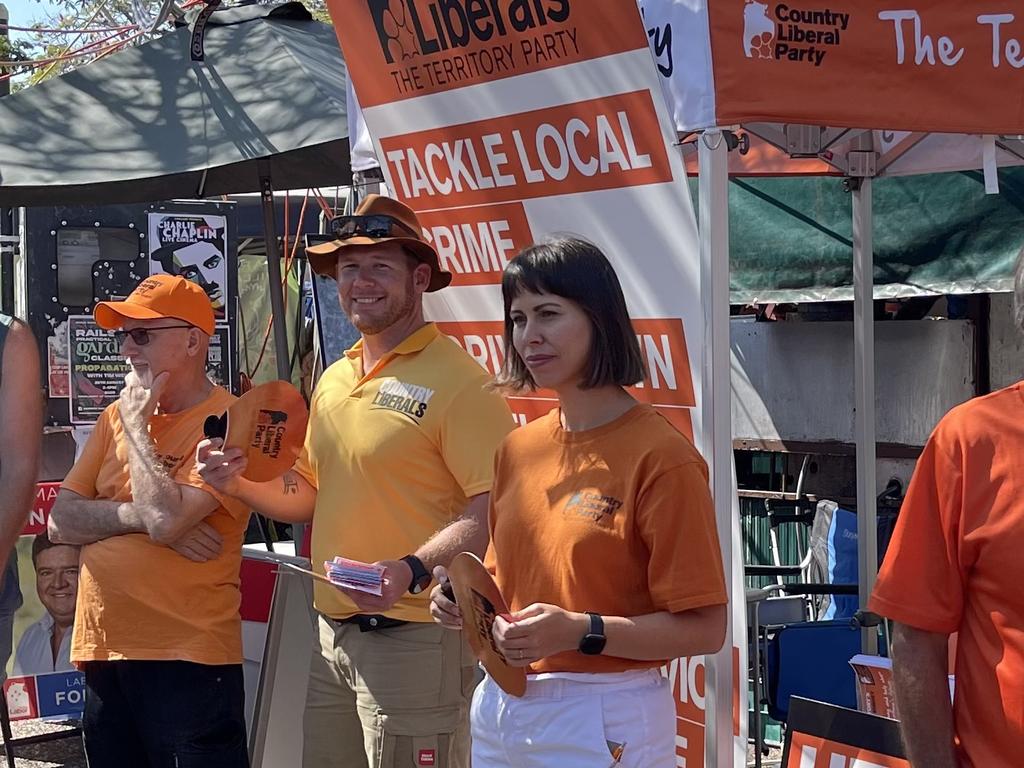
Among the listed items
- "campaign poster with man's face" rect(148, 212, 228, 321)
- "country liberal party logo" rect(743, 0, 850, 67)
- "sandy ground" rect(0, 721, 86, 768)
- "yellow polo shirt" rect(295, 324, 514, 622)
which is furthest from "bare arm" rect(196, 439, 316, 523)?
"campaign poster with man's face" rect(148, 212, 228, 321)

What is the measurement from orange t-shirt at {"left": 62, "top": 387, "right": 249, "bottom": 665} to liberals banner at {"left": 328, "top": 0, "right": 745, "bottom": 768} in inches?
36.5

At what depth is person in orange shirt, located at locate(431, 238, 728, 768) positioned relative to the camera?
2.46 metres

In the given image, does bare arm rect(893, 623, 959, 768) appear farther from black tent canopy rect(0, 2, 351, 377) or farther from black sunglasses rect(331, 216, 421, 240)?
black tent canopy rect(0, 2, 351, 377)

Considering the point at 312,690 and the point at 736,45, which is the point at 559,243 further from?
the point at 312,690

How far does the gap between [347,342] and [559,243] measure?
2743 millimetres

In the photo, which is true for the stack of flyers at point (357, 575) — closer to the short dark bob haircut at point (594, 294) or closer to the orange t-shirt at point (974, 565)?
the short dark bob haircut at point (594, 294)

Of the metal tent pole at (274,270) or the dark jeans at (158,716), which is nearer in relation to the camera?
the dark jeans at (158,716)

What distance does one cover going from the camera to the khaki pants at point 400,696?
3.42 metres

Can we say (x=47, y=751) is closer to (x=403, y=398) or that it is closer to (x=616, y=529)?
(x=403, y=398)

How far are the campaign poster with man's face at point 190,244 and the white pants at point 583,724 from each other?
5.55 metres

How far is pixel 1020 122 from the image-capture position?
3555 mm

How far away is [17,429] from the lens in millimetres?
3670

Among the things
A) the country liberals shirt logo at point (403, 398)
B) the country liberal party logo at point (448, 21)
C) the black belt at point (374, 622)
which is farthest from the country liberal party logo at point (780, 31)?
the black belt at point (374, 622)

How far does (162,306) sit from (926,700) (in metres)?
2.55
